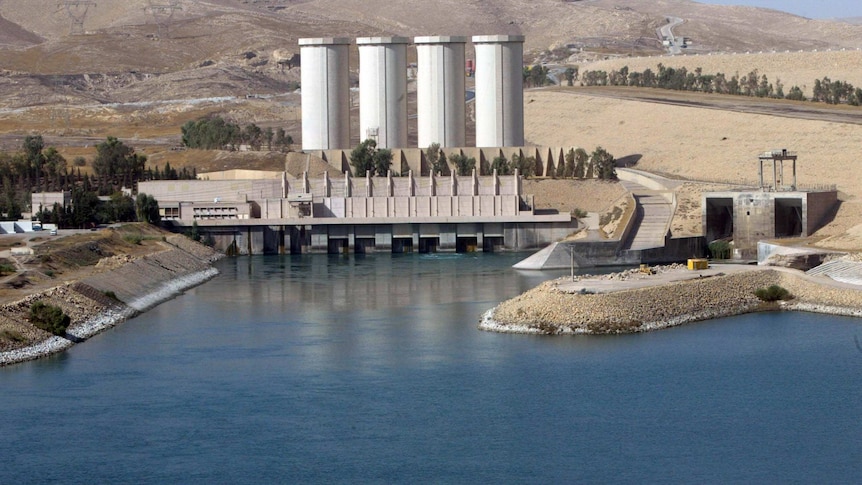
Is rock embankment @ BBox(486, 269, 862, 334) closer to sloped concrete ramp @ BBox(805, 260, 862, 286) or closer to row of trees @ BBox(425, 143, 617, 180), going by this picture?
sloped concrete ramp @ BBox(805, 260, 862, 286)

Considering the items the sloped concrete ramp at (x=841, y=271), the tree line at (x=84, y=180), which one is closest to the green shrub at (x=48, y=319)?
the sloped concrete ramp at (x=841, y=271)

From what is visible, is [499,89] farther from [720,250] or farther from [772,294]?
[772,294]

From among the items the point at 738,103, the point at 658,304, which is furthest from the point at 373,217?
the point at 738,103

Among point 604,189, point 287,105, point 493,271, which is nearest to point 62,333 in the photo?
point 493,271

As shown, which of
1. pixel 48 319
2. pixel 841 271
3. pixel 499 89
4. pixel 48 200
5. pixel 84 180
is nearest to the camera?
pixel 48 319

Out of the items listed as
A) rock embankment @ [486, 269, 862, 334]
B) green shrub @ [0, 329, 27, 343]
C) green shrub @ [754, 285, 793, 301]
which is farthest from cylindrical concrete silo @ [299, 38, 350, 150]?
green shrub @ [0, 329, 27, 343]

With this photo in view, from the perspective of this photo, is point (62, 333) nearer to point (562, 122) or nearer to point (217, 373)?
point (217, 373)

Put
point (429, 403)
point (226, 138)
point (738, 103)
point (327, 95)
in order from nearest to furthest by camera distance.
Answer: point (429, 403) < point (327, 95) < point (738, 103) < point (226, 138)
